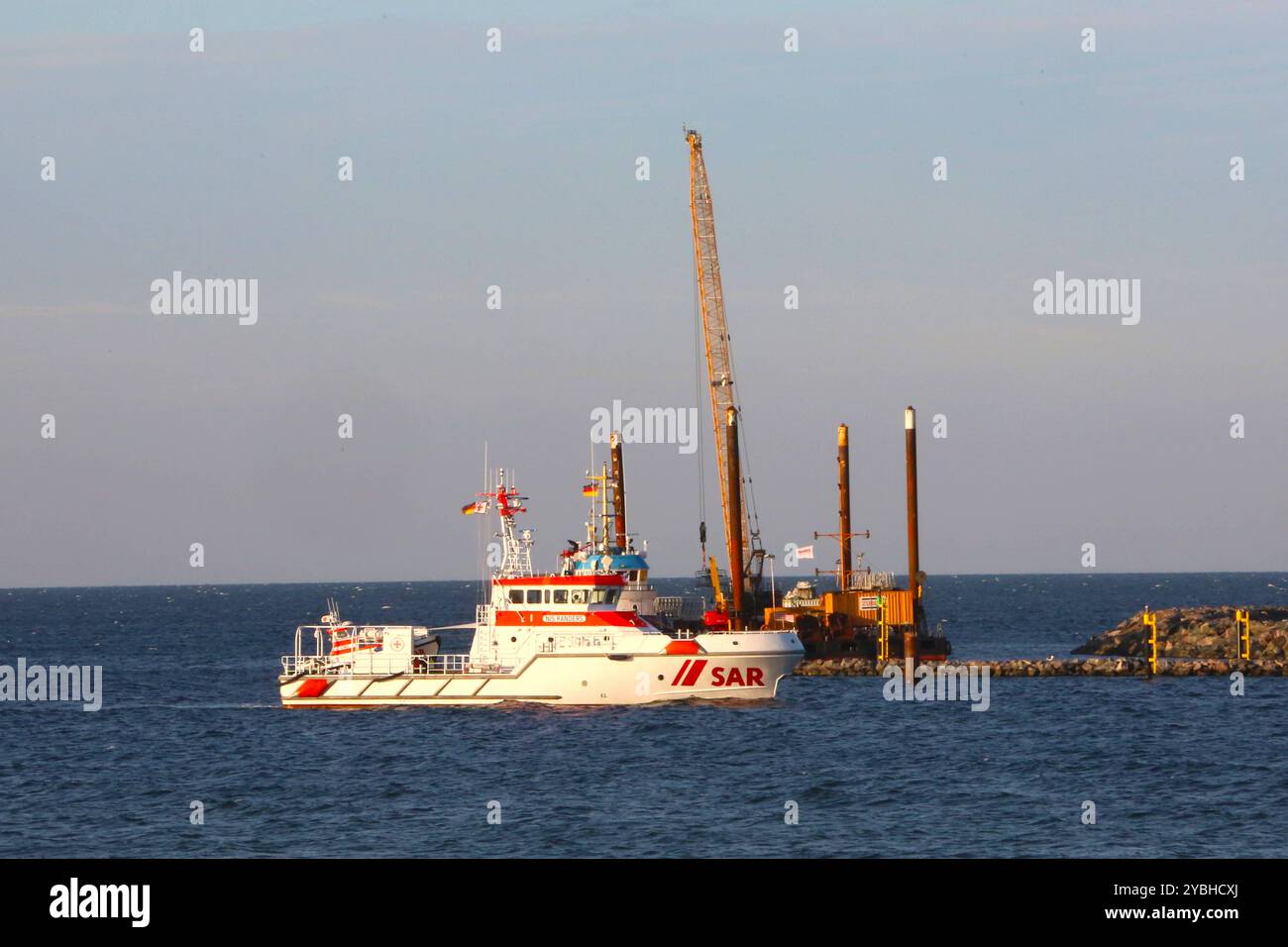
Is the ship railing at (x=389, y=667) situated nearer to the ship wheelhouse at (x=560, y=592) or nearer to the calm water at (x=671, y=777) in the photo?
the calm water at (x=671, y=777)

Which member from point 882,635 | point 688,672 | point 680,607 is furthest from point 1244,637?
point 688,672

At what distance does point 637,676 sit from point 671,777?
11.9m

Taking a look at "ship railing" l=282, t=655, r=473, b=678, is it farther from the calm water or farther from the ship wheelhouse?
the ship wheelhouse

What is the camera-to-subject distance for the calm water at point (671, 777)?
109 ft

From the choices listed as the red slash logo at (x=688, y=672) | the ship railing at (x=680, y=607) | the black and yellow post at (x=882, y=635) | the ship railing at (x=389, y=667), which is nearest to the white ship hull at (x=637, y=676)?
the red slash logo at (x=688, y=672)

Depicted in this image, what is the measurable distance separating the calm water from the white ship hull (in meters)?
0.77

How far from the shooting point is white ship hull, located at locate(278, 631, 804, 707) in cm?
5306

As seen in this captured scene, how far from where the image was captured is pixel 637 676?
174 feet

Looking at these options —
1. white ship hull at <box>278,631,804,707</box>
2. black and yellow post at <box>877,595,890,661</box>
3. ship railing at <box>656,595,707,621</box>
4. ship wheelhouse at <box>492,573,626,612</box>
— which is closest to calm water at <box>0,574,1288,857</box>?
white ship hull at <box>278,631,804,707</box>

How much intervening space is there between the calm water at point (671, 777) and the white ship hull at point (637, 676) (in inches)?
30.3

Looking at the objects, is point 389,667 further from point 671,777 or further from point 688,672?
point 671,777
